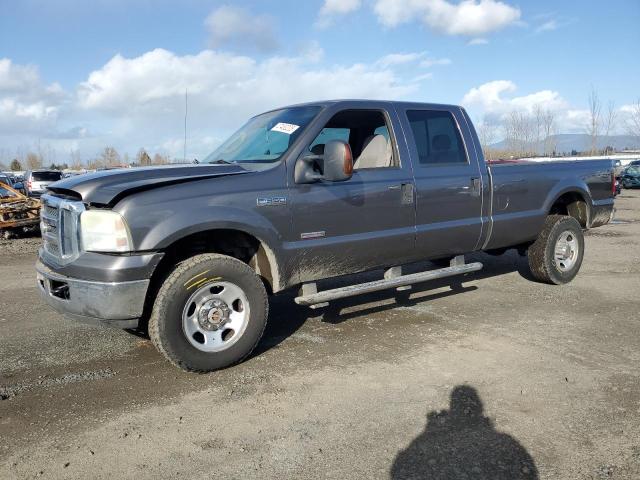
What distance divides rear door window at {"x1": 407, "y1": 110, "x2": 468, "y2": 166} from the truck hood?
189cm

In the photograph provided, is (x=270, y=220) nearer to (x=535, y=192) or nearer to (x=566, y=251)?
(x=535, y=192)

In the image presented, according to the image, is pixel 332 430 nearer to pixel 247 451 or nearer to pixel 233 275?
pixel 247 451

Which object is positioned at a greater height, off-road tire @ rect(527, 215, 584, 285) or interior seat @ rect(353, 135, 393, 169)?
interior seat @ rect(353, 135, 393, 169)

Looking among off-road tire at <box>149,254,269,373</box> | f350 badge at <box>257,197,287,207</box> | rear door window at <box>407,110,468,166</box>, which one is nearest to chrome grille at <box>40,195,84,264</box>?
off-road tire at <box>149,254,269,373</box>

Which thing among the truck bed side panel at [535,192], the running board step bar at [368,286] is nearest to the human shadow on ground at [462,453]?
the running board step bar at [368,286]

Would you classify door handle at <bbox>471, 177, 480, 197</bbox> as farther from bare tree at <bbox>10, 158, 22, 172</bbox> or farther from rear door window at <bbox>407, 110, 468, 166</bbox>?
bare tree at <bbox>10, 158, 22, 172</bbox>

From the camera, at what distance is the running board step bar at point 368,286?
14.2ft

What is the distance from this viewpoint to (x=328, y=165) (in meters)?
4.05

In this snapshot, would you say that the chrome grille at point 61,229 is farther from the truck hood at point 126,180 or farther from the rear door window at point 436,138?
the rear door window at point 436,138

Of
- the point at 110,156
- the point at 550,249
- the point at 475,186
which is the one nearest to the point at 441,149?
the point at 475,186

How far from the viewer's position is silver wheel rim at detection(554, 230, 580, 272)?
6.41 m

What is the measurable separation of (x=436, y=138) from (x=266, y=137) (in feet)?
5.80

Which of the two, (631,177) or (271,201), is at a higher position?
(631,177)

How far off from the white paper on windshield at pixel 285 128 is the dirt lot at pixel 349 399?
6.11 feet
